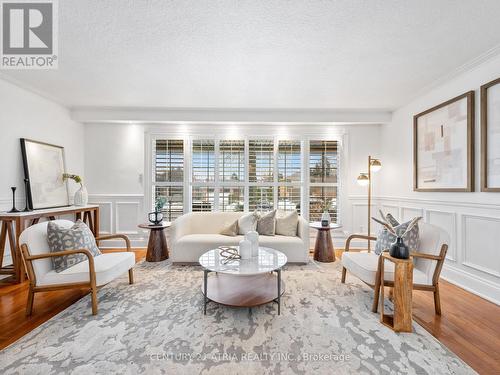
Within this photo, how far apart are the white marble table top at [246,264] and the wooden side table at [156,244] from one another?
154 cm

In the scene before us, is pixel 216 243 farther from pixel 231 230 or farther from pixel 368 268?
pixel 368 268

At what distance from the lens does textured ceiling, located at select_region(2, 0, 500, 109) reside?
196cm

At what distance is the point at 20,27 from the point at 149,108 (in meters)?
2.29

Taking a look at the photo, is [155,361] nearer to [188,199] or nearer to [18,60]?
[188,199]

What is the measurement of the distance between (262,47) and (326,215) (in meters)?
2.98

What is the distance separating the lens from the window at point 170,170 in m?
4.96

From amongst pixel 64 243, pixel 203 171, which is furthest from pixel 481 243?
pixel 64 243

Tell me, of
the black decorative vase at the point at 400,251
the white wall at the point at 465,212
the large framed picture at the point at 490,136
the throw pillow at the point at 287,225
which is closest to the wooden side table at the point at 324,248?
the throw pillow at the point at 287,225

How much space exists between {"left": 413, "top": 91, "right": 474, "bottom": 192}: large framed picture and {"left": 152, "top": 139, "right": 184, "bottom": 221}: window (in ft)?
14.8

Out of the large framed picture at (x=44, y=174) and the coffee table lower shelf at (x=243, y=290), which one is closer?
the coffee table lower shelf at (x=243, y=290)

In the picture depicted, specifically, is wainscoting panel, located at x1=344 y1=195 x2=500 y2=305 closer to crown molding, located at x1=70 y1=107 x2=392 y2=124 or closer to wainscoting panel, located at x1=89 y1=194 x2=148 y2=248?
crown molding, located at x1=70 y1=107 x2=392 y2=124

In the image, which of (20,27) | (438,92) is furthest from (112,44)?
(438,92)

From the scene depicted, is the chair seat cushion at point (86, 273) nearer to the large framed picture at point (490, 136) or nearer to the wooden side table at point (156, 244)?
the wooden side table at point (156, 244)

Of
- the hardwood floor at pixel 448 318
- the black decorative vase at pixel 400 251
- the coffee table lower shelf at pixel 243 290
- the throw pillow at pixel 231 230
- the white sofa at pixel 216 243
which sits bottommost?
the hardwood floor at pixel 448 318
